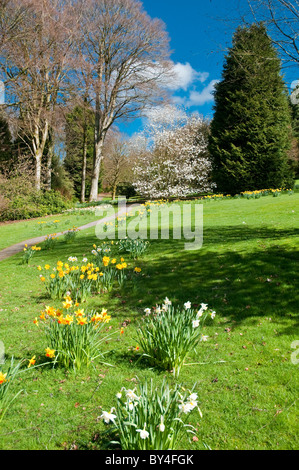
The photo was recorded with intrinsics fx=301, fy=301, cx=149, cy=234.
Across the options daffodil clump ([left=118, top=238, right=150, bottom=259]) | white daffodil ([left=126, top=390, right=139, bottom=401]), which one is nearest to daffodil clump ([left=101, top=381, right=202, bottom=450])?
white daffodil ([left=126, top=390, right=139, bottom=401])

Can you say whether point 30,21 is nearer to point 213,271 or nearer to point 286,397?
point 213,271

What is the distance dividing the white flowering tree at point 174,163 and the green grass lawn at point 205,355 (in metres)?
20.2

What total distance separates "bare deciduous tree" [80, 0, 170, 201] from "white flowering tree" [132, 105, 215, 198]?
10.0ft

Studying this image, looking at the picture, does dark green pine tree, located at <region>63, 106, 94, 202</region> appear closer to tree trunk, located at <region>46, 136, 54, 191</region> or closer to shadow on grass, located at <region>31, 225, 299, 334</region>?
tree trunk, located at <region>46, 136, 54, 191</region>

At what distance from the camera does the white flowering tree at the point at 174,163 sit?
86.4ft

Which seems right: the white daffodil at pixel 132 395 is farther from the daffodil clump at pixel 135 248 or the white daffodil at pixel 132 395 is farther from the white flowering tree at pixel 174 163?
the white flowering tree at pixel 174 163

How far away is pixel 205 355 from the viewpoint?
10.7ft

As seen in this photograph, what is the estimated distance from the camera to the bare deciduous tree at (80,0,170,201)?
20891 mm

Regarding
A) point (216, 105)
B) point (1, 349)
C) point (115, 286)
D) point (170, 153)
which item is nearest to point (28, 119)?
point (170, 153)

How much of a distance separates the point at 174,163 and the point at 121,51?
9.50 metres


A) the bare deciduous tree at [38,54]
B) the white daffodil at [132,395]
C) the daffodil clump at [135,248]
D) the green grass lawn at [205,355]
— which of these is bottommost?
the green grass lawn at [205,355]

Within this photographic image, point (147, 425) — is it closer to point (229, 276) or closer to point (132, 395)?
point (132, 395)

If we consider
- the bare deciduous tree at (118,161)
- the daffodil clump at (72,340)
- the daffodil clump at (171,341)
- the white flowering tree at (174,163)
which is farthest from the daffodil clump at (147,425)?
the bare deciduous tree at (118,161)
